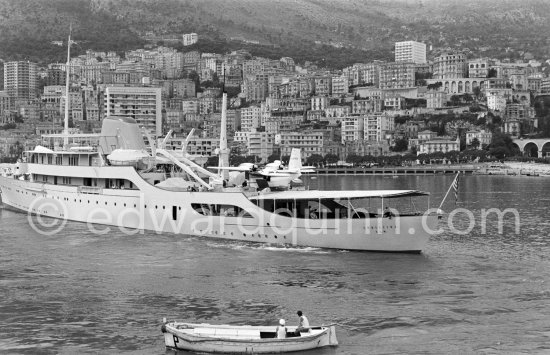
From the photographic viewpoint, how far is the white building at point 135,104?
145250mm

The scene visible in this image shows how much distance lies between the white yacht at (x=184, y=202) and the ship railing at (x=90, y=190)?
0.16 ft

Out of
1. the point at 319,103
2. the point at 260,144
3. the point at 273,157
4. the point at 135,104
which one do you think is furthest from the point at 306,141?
the point at 319,103

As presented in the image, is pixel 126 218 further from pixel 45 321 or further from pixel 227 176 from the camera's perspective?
pixel 45 321

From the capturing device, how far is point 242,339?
20.9m

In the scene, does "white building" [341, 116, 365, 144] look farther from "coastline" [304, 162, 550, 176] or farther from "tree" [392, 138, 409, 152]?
"coastline" [304, 162, 550, 176]

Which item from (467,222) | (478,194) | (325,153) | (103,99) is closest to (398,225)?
(467,222)

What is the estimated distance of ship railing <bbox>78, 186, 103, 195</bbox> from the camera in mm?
41906

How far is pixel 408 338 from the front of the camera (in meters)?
22.2

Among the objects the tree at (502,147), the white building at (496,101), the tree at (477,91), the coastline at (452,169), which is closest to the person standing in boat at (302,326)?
the coastline at (452,169)

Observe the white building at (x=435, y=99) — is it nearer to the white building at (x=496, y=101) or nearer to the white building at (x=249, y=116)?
the white building at (x=496, y=101)

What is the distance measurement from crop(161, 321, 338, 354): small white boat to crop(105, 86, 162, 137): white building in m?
122

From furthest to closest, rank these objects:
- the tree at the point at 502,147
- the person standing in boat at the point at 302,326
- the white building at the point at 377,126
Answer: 1. the white building at the point at 377,126
2. the tree at the point at 502,147
3. the person standing in boat at the point at 302,326

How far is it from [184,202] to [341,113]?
135379 mm

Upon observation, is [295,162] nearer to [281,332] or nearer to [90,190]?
[90,190]
